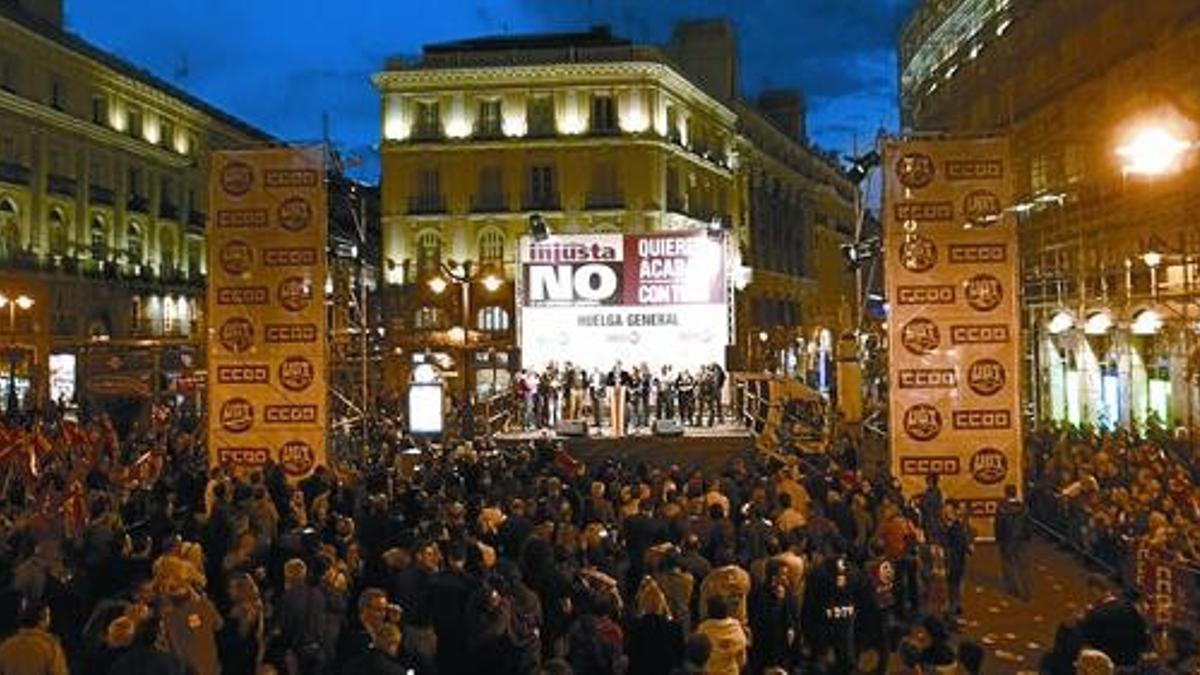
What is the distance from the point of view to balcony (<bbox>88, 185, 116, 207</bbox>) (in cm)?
5362

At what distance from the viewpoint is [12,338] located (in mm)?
34969

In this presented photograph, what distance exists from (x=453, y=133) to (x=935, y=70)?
2409 centimetres

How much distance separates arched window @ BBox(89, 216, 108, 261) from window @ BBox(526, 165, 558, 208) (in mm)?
17430

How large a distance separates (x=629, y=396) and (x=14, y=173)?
97.1 feet

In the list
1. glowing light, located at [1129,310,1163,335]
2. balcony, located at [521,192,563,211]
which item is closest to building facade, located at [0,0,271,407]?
balcony, located at [521,192,563,211]

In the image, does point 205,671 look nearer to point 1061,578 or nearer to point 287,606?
point 287,606

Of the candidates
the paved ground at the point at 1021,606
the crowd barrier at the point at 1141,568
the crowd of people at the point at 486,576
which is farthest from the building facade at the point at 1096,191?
the crowd of people at the point at 486,576

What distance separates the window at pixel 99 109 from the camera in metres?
53.9

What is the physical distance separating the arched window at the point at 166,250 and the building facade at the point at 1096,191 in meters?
36.1

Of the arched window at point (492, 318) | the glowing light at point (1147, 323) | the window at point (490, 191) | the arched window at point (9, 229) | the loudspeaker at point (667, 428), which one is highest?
the window at point (490, 191)

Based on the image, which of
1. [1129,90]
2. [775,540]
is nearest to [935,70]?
[1129,90]

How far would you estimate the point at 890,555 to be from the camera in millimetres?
12383

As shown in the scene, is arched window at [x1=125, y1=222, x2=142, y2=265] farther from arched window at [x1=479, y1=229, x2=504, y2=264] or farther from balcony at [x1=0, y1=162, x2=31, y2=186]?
arched window at [x1=479, y1=229, x2=504, y2=264]

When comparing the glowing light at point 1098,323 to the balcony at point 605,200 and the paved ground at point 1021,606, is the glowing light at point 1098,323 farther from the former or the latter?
the balcony at point 605,200
